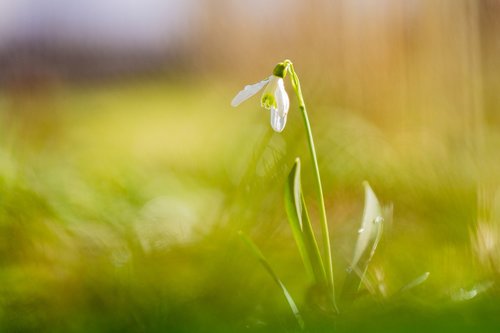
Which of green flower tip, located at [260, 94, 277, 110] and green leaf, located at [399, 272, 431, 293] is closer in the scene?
green leaf, located at [399, 272, 431, 293]

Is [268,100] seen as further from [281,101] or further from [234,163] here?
[234,163]

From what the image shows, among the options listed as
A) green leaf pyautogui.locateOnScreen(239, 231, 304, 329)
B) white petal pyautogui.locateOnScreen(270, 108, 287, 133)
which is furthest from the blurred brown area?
green leaf pyautogui.locateOnScreen(239, 231, 304, 329)

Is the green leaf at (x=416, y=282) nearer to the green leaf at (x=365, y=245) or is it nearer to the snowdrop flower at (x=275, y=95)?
the green leaf at (x=365, y=245)

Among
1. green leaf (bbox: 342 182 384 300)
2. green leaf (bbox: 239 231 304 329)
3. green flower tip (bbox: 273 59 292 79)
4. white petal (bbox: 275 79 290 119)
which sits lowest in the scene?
green leaf (bbox: 342 182 384 300)

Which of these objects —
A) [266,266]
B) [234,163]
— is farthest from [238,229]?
[234,163]

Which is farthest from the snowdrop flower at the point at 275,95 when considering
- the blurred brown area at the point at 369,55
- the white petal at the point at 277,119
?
the blurred brown area at the point at 369,55

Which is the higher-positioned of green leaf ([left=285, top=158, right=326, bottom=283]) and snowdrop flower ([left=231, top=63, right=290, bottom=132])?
snowdrop flower ([left=231, top=63, right=290, bottom=132])

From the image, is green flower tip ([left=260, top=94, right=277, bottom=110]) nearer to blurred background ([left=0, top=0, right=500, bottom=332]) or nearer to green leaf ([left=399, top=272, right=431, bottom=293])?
blurred background ([left=0, top=0, right=500, bottom=332])
